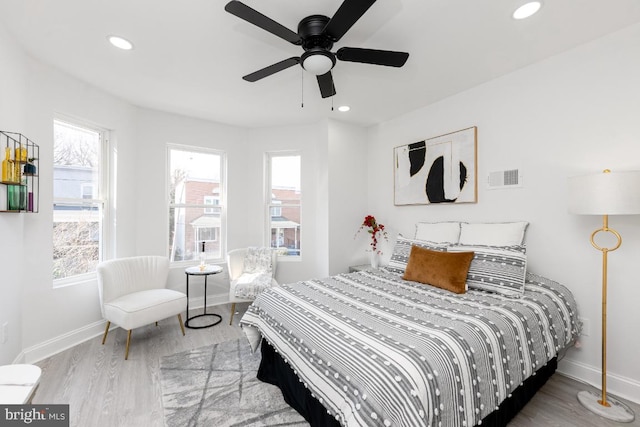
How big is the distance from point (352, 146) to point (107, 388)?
370 cm

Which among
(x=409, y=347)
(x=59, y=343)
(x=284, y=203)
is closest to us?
(x=409, y=347)

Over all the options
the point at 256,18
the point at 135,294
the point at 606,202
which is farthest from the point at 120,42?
the point at 606,202

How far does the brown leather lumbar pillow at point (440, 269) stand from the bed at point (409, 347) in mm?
83

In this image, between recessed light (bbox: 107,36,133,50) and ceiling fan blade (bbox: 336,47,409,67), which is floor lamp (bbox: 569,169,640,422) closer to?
ceiling fan blade (bbox: 336,47,409,67)

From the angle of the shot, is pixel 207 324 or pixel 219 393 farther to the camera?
pixel 207 324

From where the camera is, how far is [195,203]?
3990 millimetres

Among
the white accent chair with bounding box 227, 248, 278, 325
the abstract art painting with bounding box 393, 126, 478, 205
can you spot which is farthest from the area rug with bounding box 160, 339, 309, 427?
the abstract art painting with bounding box 393, 126, 478, 205

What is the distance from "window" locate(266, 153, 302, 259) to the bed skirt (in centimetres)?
211

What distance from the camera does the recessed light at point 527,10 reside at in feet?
5.70

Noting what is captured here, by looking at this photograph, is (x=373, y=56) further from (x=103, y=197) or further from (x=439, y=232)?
(x=103, y=197)

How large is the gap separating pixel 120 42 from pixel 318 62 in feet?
5.30

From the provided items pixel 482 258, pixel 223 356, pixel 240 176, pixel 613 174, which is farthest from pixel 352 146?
pixel 223 356

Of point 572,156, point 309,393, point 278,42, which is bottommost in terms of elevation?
point 309,393

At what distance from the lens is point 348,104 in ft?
10.9
